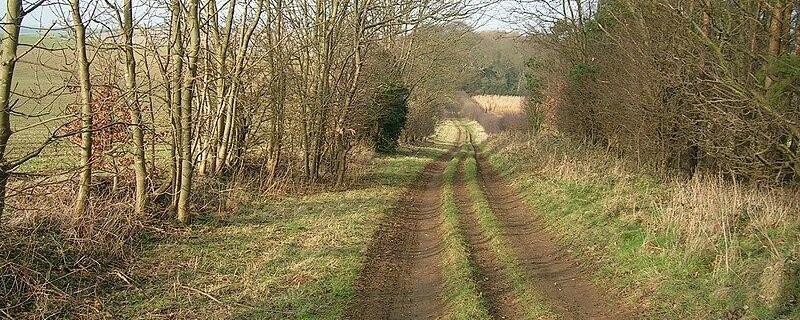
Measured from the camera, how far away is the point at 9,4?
475 cm

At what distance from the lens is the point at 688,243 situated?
8477mm

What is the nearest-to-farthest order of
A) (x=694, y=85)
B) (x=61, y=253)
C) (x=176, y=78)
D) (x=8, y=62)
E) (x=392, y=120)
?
(x=8, y=62) < (x=61, y=253) < (x=176, y=78) < (x=694, y=85) < (x=392, y=120)

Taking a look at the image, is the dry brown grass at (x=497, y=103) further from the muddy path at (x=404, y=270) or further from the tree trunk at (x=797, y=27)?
the tree trunk at (x=797, y=27)

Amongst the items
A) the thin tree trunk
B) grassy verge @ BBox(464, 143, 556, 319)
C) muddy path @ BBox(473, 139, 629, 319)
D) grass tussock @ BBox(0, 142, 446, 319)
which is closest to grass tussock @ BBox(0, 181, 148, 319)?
grass tussock @ BBox(0, 142, 446, 319)

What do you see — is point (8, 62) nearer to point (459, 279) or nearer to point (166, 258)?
point (166, 258)

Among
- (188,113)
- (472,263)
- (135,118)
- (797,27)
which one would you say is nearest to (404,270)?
(472,263)

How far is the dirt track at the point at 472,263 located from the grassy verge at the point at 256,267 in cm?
33

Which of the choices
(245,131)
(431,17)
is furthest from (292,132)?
(431,17)

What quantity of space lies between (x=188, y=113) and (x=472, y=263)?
555 cm

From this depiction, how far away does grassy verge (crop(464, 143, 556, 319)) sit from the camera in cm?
733

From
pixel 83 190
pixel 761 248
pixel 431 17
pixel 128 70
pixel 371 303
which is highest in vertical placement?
pixel 431 17

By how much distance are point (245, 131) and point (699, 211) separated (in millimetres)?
11710

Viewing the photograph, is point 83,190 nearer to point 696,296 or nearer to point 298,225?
point 298,225

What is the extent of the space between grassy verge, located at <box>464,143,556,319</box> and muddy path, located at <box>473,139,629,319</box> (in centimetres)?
12
